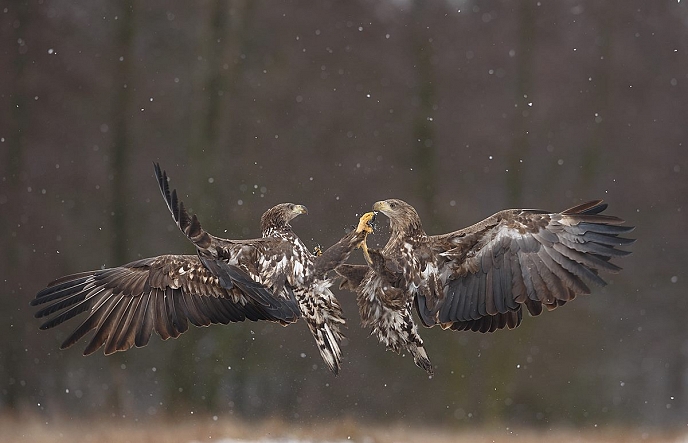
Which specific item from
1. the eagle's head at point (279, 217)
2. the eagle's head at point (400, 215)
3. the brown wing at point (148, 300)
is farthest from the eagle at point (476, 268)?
the brown wing at point (148, 300)

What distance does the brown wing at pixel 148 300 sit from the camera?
2838 millimetres

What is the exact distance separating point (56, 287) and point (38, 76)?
3.40m

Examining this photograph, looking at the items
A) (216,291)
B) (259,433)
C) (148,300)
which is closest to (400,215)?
(216,291)

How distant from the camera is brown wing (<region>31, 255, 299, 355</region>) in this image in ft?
9.31

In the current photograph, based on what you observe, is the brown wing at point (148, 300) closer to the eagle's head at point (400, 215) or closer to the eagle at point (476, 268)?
the eagle at point (476, 268)

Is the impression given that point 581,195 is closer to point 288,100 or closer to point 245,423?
point 288,100

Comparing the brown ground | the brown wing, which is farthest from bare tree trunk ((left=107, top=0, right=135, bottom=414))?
the brown wing

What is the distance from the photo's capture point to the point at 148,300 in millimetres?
2926

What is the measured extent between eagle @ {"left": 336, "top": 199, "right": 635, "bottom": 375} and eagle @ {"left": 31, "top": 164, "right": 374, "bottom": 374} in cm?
13

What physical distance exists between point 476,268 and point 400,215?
0.37 metres

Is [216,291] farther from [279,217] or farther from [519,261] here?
[519,261]

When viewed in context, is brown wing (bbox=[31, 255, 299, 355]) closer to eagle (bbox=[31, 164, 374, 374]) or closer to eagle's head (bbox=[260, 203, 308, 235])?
eagle (bbox=[31, 164, 374, 374])

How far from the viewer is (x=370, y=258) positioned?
2596mm

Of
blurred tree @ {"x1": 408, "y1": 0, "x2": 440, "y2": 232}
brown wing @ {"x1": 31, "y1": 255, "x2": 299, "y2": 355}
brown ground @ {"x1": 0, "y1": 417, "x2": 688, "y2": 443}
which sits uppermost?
blurred tree @ {"x1": 408, "y1": 0, "x2": 440, "y2": 232}
